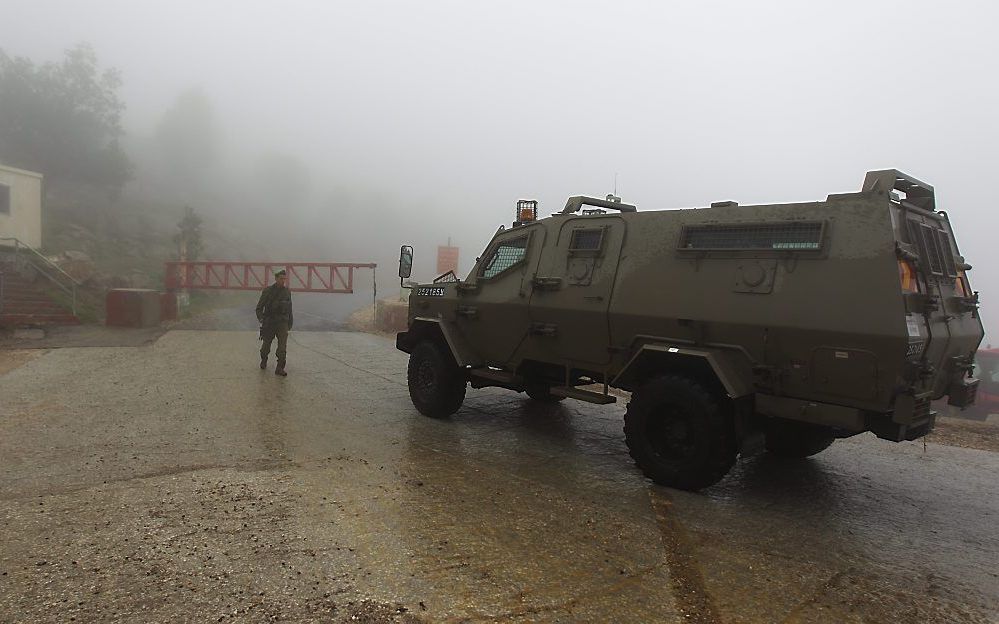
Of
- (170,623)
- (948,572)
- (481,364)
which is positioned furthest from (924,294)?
(170,623)

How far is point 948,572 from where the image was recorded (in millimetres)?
3449

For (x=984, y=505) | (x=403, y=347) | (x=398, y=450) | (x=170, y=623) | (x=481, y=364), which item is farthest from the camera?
(x=403, y=347)

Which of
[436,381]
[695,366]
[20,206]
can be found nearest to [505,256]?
[436,381]

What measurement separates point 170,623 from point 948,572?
4172 mm

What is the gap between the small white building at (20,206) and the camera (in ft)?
60.7

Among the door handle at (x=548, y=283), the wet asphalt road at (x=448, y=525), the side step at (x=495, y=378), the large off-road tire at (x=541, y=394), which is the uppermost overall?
the door handle at (x=548, y=283)

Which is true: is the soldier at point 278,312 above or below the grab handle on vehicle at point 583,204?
below

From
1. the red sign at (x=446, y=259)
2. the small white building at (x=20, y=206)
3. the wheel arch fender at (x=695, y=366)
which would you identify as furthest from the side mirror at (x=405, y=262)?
the small white building at (x=20, y=206)

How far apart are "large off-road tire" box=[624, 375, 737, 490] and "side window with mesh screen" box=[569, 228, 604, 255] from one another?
1.44m

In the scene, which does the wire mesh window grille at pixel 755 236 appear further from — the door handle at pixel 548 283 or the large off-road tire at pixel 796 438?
the large off-road tire at pixel 796 438

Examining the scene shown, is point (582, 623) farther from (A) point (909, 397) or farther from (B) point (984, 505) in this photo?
(B) point (984, 505)

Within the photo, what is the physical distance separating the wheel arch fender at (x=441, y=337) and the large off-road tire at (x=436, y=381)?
13 centimetres

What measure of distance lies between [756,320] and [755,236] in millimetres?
672

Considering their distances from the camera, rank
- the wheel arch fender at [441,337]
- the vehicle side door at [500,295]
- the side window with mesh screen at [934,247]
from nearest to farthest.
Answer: the side window with mesh screen at [934,247] → the vehicle side door at [500,295] → the wheel arch fender at [441,337]
